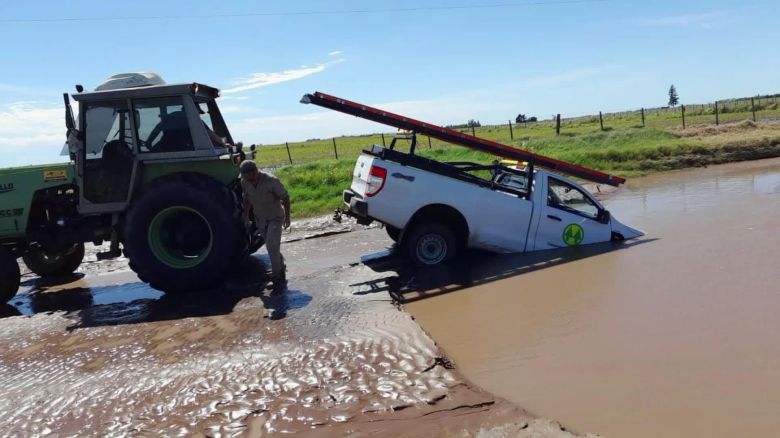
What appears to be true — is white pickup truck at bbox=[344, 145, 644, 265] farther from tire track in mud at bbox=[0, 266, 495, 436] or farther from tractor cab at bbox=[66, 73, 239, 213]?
tractor cab at bbox=[66, 73, 239, 213]

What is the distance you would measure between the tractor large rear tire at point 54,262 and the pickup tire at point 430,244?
526 centimetres

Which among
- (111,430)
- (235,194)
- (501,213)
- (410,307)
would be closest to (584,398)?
(410,307)

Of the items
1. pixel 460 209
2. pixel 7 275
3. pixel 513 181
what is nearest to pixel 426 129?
pixel 460 209

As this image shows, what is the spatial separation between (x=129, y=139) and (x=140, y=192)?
682 millimetres

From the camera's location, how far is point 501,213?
7.83 m

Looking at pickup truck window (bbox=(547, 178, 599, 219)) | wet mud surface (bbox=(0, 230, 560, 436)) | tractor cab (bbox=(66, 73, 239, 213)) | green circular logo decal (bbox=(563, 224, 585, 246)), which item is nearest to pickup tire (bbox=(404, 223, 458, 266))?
wet mud surface (bbox=(0, 230, 560, 436))

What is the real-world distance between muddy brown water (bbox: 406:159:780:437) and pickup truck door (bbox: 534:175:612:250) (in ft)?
0.94

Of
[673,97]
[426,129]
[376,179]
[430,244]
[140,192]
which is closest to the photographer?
[140,192]

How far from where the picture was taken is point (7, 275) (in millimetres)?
7391

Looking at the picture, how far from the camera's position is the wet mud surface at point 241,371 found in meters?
3.79

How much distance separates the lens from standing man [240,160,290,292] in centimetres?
714

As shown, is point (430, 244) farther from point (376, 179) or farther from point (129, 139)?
point (129, 139)

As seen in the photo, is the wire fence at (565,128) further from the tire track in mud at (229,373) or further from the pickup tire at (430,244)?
the tire track in mud at (229,373)

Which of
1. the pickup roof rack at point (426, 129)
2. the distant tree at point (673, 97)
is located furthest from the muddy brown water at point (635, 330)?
the distant tree at point (673, 97)
